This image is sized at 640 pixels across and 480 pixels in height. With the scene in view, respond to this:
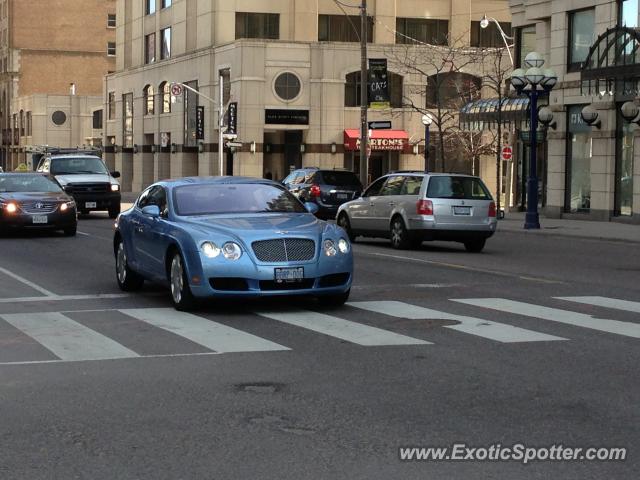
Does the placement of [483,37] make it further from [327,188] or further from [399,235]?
[399,235]

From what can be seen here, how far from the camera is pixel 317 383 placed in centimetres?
863

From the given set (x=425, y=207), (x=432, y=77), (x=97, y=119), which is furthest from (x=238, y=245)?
(x=97, y=119)

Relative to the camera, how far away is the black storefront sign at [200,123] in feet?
230

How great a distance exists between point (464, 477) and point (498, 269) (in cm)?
1319

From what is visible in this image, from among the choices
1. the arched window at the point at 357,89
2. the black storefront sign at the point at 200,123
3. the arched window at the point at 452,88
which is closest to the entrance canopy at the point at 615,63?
the arched window at the point at 452,88

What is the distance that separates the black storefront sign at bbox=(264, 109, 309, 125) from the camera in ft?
217

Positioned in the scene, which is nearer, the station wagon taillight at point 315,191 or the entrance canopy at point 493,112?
the station wagon taillight at point 315,191

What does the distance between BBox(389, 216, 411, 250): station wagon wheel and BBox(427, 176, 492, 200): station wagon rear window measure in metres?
0.91

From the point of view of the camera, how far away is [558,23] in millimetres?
40125

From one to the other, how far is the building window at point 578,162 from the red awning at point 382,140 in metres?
27.2

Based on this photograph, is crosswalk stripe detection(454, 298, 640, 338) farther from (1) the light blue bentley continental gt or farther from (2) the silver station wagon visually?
(2) the silver station wagon

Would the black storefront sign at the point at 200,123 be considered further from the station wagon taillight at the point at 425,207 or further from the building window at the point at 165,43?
the station wagon taillight at the point at 425,207

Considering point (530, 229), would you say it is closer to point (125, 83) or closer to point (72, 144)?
point (125, 83)

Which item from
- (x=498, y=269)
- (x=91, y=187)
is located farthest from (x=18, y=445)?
(x=91, y=187)
